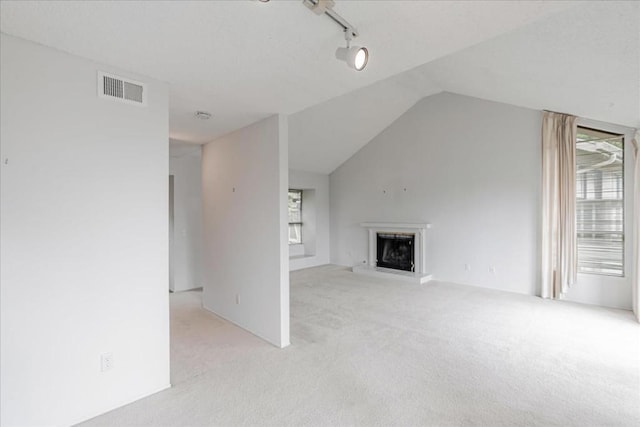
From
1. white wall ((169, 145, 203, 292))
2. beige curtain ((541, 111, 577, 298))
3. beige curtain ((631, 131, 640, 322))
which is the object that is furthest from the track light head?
beige curtain ((541, 111, 577, 298))

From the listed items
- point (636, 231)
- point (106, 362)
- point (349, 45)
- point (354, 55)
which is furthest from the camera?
point (636, 231)

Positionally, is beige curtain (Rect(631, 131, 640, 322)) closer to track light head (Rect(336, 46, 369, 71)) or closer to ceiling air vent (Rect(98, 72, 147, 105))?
track light head (Rect(336, 46, 369, 71))

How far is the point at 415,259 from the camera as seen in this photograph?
20.5 feet

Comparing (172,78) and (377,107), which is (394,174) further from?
(172,78)

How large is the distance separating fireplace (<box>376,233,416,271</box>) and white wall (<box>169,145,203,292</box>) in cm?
388

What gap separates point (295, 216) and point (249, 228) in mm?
4583

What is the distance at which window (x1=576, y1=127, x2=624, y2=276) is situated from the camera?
4332 mm

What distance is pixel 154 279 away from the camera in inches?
88.3

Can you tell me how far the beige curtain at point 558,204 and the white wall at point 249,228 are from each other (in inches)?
164

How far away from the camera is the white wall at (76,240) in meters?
1.71

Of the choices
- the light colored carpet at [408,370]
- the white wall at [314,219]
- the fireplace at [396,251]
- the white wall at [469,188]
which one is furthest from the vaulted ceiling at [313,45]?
the white wall at [314,219]

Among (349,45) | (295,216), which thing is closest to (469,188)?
(295,216)

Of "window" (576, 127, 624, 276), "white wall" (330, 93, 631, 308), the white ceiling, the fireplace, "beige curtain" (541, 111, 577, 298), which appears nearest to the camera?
the white ceiling

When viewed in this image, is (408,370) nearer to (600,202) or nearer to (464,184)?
(464,184)
